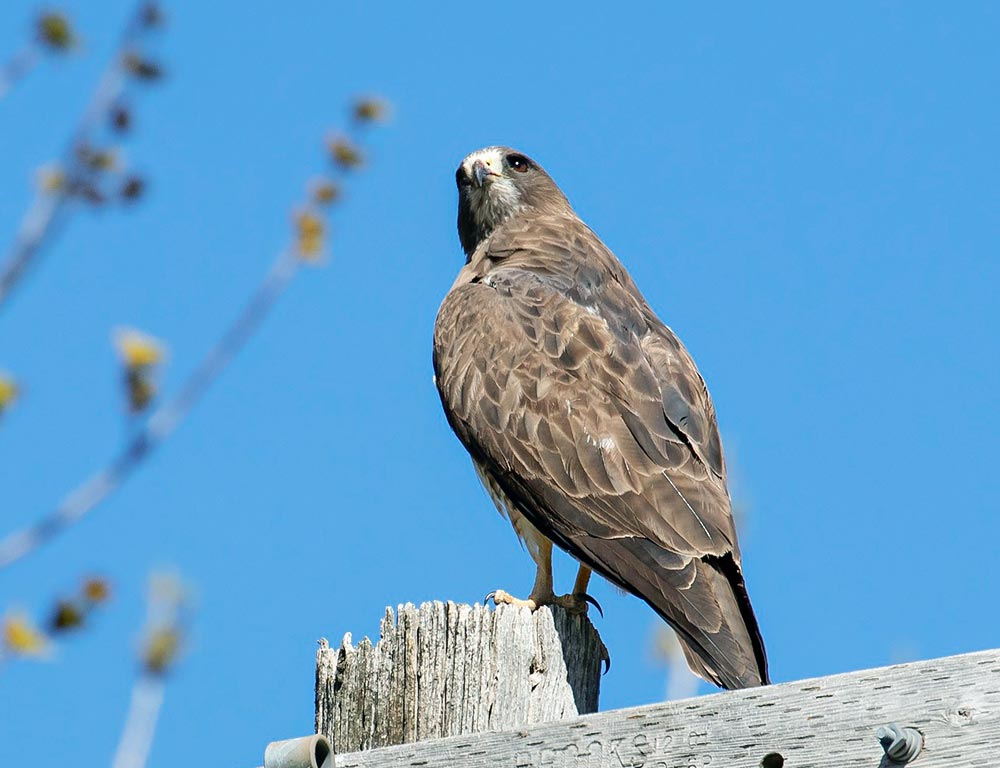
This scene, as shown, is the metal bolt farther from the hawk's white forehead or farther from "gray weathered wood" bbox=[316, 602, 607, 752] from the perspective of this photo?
the hawk's white forehead

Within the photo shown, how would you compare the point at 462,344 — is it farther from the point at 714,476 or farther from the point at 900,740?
the point at 900,740

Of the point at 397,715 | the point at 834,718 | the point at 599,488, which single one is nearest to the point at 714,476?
the point at 599,488

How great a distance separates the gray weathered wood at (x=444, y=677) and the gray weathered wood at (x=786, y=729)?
46cm

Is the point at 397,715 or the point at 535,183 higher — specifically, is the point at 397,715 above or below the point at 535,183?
below

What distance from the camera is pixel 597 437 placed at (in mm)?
5027

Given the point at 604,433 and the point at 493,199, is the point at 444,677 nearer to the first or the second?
the point at 604,433

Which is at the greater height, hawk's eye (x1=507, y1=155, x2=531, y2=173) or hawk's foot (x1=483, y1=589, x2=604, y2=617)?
hawk's eye (x1=507, y1=155, x2=531, y2=173)

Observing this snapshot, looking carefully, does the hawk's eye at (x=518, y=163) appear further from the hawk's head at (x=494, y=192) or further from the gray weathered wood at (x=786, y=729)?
the gray weathered wood at (x=786, y=729)

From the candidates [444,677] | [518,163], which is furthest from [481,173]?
[444,677]

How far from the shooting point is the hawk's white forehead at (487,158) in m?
7.13

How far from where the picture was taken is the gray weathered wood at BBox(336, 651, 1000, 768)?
2.04 m

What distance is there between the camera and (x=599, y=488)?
4824mm

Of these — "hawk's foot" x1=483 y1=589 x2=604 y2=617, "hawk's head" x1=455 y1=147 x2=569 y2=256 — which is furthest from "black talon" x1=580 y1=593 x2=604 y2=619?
"hawk's head" x1=455 y1=147 x2=569 y2=256

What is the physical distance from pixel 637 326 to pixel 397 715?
2921mm
